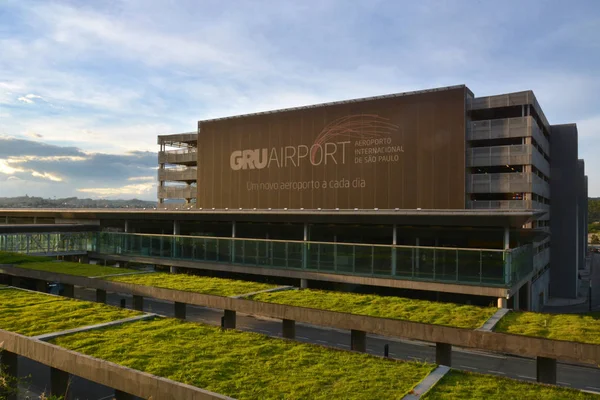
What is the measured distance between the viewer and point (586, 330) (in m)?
16.7

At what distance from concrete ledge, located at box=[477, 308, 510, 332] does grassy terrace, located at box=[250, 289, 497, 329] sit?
0.63 feet

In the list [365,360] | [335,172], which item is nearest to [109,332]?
[365,360]

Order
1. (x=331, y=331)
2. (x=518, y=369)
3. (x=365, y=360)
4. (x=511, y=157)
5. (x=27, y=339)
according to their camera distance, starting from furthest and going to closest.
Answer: (x=511, y=157) → (x=331, y=331) → (x=518, y=369) → (x=27, y=339) → (x=365, y=360)

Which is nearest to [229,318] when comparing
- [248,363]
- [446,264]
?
[248,363]

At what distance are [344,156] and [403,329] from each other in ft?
117

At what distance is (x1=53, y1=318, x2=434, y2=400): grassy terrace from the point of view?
1192 cm

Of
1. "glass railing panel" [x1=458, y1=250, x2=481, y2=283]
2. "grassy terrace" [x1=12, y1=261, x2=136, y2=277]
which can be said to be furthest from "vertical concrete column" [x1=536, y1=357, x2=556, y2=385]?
"grassy terrace" [x1=12, y1=261, x2=136, y2=277]

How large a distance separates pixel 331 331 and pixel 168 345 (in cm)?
2038

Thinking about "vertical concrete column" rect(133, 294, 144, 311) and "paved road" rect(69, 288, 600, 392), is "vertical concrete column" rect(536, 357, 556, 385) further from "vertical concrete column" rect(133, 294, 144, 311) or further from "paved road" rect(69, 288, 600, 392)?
"vertical concrete column" rect(133, 294, 144, 311)

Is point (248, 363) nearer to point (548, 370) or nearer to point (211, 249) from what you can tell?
point (548, 370)

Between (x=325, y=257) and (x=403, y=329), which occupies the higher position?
(x=325, y=257)

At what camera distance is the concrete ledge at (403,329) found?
14.7 meters

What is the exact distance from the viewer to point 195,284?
25422mm

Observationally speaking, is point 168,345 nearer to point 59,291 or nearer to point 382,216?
point 382,216
